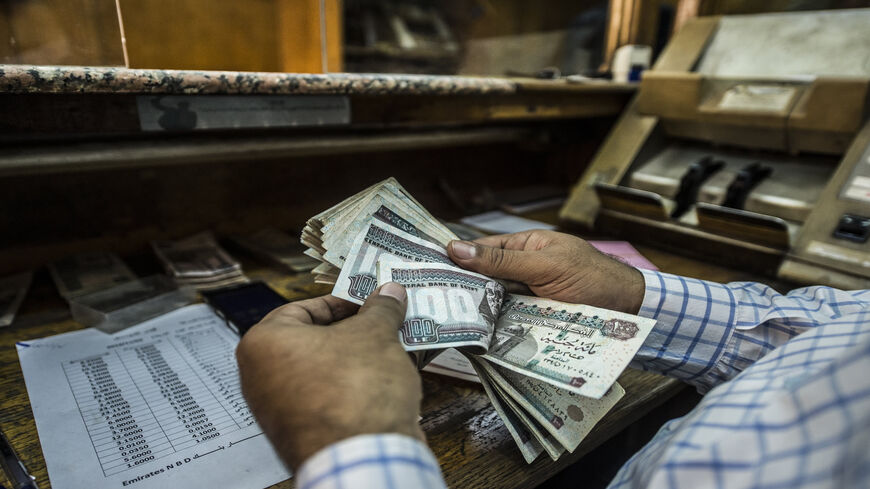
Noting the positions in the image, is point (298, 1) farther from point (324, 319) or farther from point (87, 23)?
point (324, 319)

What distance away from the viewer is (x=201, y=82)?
33.9 inches

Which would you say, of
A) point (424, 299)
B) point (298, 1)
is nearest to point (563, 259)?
point (424, 299)

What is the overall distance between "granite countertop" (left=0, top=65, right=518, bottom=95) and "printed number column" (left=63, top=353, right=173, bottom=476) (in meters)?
0.44

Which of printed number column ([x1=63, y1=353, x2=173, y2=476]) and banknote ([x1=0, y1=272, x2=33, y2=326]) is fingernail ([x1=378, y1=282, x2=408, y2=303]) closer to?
printed number column ([x1=63, y1=353, x2=173, y2=476])

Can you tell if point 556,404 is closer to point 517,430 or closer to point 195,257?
point 517,430

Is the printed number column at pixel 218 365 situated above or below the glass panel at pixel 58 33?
below

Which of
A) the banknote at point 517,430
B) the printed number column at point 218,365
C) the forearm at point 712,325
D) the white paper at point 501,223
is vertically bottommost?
Result: the white paper at point 501,223

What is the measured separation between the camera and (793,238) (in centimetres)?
116

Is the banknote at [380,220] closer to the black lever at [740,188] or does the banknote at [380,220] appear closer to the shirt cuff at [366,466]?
the shirt cuff at [366,466]

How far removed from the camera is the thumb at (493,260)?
2.49 ft

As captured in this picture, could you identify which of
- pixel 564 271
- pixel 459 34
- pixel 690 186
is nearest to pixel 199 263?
pixel 564 271

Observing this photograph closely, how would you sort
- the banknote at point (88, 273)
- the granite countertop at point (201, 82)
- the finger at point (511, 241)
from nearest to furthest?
1. the granite countertop at point (201, 82)
2. the finger at point (511, 241)
3. the banknote at point (88, 273)

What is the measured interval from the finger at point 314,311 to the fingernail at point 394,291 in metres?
0.06

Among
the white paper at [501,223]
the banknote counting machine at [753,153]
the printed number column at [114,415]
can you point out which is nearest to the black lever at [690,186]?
the banknote counting machine at [753,153]
